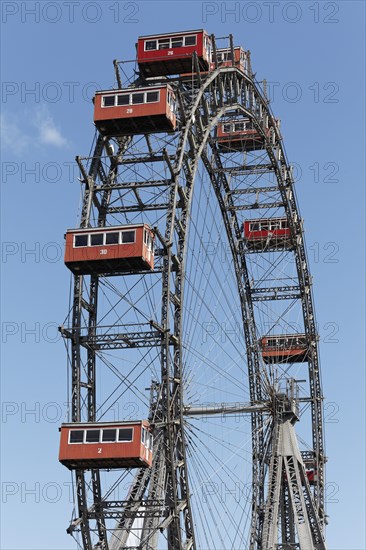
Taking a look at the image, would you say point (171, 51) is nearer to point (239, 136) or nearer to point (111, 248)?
point (111, 248)

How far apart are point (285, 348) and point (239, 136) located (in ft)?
47.0

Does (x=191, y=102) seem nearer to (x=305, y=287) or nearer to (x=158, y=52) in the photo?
(x=158, y=52)

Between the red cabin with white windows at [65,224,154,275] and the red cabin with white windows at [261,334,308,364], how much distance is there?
26.3m

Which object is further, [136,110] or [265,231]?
[265,231]

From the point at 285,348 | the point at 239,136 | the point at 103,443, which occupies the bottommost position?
the point at 103,443

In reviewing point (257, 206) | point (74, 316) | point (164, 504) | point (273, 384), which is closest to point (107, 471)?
point (164, 504)

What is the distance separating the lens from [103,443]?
43281mm

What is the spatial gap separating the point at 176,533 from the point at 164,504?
1.37 meters

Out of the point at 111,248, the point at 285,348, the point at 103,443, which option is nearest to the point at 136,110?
the point at 111,248

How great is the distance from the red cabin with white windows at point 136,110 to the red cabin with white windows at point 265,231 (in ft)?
72.5

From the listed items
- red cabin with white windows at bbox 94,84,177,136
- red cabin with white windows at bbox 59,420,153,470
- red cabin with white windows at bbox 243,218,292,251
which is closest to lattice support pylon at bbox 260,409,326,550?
red cabin with white windows at bbox 243,218,292,251

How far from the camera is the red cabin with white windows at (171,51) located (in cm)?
5219

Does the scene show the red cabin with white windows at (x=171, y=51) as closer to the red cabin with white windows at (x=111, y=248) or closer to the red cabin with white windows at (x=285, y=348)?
the red cabin with white windows at (x=111, y=248)

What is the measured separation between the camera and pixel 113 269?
46500mm
